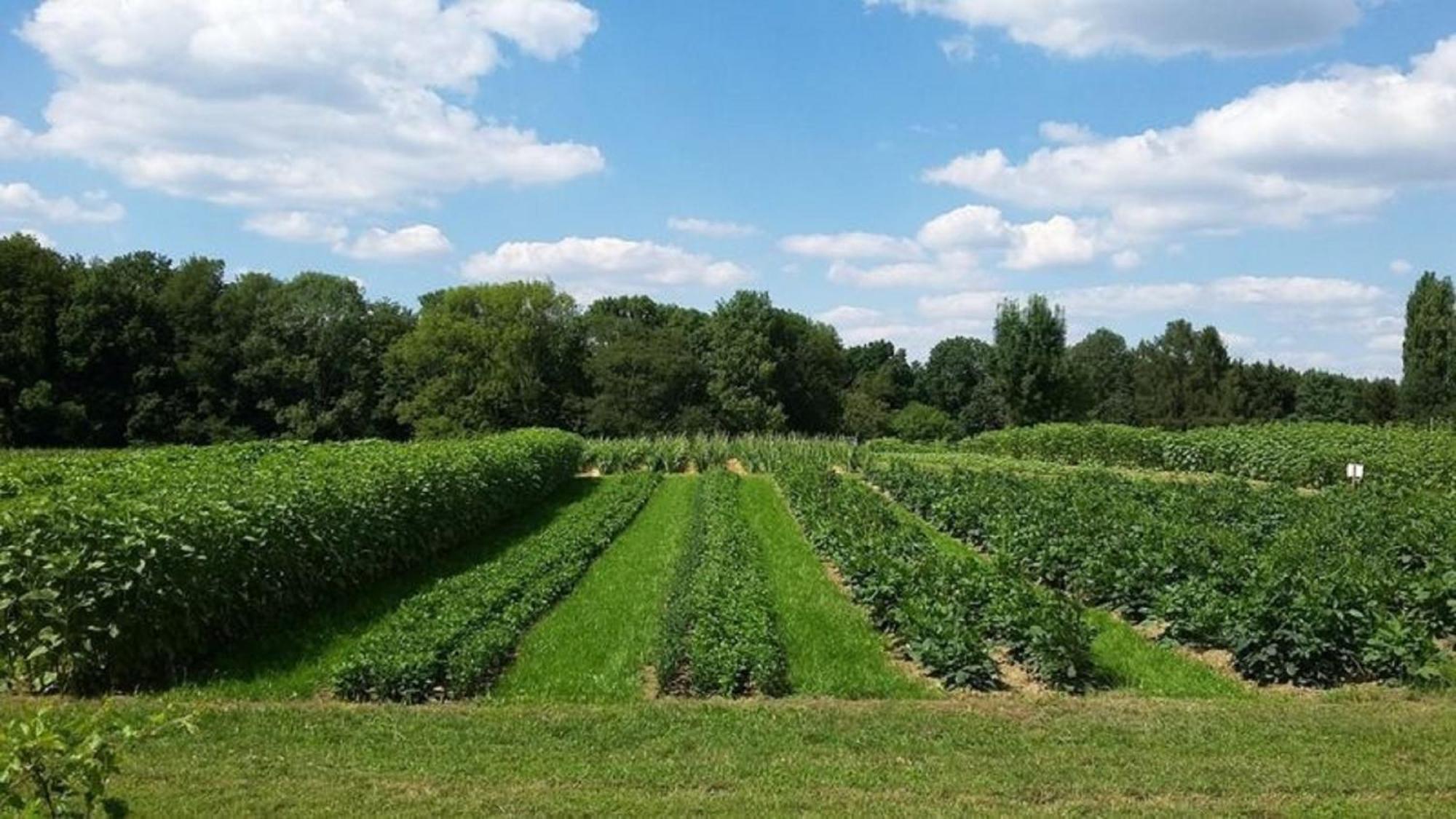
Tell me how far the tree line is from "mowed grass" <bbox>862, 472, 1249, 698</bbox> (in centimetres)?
5578

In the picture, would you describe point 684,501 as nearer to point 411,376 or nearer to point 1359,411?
point 411,376

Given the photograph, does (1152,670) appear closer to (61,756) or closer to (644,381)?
(61,756)

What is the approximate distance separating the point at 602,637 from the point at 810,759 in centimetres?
527

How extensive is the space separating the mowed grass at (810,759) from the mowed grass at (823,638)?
785 millimetres

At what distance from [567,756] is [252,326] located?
65.6 metres

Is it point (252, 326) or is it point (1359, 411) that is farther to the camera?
point (1359, 411)

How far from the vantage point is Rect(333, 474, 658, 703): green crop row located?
33.9ft

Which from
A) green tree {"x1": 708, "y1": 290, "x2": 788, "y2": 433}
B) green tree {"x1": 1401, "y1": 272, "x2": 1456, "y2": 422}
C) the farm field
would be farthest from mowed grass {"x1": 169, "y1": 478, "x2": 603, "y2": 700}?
green tree {"x1": 1401, "y1": 272, "x2": 1456, "y2": 422}

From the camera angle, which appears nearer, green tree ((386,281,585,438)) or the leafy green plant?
the leafy green plant

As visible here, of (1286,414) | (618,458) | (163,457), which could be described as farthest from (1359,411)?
(163,457)

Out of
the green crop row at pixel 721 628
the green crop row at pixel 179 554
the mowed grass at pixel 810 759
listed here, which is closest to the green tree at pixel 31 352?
the green crop row at pixel 179 554

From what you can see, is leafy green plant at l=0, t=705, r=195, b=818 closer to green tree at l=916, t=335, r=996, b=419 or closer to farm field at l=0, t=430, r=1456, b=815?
farm field at l=0, t=430, r=1456, b=815

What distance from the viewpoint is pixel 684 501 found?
30125 mm

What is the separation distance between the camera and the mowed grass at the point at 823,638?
10852 mm
